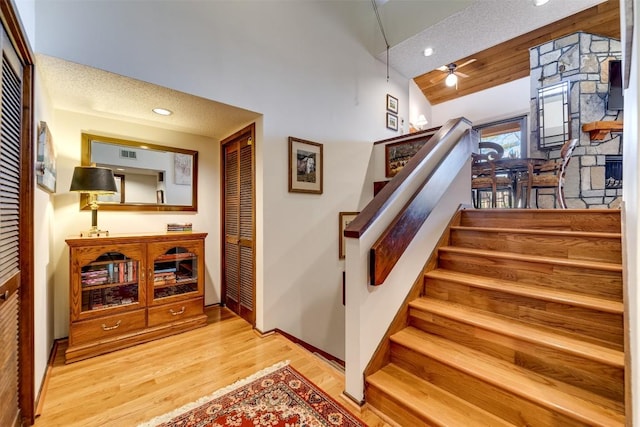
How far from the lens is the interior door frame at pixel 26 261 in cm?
145

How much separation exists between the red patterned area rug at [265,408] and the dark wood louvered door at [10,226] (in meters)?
0.67

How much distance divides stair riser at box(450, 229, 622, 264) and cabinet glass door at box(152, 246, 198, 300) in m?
2.57

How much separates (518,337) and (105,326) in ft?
9.96

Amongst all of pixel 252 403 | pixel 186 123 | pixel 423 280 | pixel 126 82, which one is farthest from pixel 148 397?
pixel 186 123

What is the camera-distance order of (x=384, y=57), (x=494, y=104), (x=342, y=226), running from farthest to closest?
(x=494, y=104) < (x=384, y=57) < (x=342, y=226)

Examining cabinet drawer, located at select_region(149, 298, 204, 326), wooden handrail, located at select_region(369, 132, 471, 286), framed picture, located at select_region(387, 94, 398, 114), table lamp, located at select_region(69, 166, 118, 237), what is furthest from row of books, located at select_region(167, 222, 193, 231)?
framed picture, located at select_region(387, 94, 398, 114)

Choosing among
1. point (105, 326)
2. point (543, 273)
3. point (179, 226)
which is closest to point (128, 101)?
point (179, 226)

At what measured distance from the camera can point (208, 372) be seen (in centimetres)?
197

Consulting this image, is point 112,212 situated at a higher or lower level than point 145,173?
lower

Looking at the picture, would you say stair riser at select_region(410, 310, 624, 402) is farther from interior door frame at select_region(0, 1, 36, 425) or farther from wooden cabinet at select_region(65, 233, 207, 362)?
interior door frame at select_region(0, 1, 36, 425)

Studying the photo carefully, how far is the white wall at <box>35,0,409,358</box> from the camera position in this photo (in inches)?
75.1

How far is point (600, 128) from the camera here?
3.87 m

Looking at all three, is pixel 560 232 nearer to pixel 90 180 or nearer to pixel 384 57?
pixel 384 57

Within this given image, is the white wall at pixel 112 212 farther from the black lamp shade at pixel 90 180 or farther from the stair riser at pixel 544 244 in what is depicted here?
the stair riser at pixel 544 244
